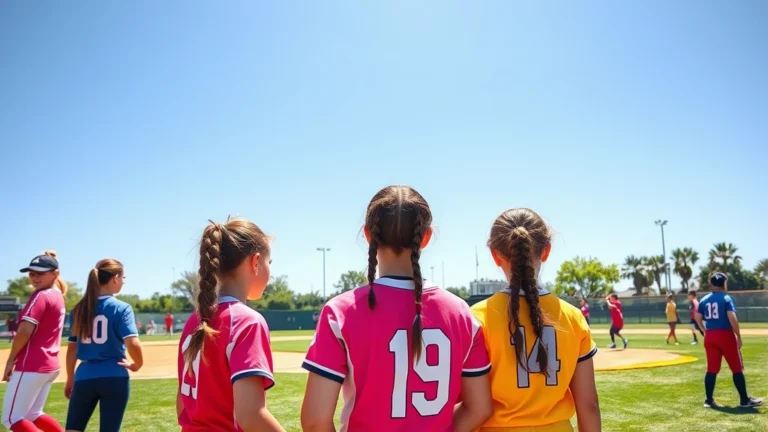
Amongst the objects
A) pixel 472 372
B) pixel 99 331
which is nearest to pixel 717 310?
pixel 472 372

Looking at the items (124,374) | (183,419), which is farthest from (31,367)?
(183,419)

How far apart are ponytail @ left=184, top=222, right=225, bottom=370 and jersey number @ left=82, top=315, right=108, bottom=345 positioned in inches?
118

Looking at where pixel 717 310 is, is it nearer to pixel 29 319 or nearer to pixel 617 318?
pixel 29 319

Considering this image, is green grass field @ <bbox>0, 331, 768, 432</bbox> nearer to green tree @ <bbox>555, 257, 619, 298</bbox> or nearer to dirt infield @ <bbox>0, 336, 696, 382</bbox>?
dirt infield @ <bbox>0, 336, 696, 382</bbox>

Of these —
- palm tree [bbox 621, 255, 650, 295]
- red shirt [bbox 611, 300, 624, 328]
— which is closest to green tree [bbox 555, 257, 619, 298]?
palm tree [bbox 621, 255, 650, 295]

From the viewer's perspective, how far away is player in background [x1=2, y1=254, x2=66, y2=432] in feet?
18.2

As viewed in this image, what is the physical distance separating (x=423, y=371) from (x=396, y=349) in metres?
0.17

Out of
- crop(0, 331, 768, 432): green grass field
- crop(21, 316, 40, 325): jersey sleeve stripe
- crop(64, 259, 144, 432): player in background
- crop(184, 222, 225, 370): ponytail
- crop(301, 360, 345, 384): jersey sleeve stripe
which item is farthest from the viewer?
crop(0, 331, 768, 432): green grass field

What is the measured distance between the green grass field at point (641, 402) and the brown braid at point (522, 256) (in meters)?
5.63

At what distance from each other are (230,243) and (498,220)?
1.52 meters

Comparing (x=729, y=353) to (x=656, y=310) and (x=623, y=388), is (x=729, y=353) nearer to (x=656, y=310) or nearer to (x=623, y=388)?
(x=623, y=388)

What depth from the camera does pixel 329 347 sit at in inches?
91.6

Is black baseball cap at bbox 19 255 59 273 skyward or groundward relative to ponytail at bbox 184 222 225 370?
skyward

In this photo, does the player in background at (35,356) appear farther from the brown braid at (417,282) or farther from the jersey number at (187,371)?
the brown braid at (417,282)
